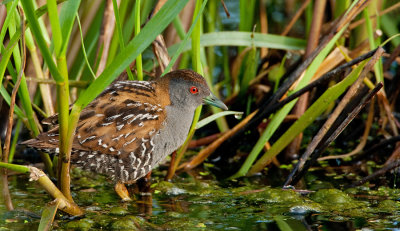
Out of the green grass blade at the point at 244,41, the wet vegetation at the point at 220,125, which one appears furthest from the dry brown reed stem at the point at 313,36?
the green grass blade at the point at 244,41

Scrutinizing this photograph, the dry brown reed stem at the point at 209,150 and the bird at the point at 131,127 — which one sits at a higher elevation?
the bird at the point at 131,127

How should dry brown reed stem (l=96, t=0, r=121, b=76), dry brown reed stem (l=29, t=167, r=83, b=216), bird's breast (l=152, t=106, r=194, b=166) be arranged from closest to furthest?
dry brown reed stem (l=29, t=167, r=83, b=216) → bird's breast (l=152, t=106, r=194, b=166) → dry brown reed stem (l=96, t=0, r=121, b=76)

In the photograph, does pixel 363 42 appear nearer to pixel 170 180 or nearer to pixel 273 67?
pixel 273 67

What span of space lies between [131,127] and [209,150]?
0.98 metres

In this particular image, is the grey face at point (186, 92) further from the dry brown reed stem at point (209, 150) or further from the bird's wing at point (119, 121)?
the dry brown reed stem at point (209, 150)

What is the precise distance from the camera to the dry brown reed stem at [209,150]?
4.26 m

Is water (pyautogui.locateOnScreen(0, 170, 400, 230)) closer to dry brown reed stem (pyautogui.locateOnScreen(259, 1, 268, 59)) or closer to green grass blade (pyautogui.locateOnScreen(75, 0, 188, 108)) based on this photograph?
green grass blade (pyautogui.locateOnScreen(75, 0, 188, 108))

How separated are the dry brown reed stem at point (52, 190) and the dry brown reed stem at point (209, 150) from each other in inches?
55.2

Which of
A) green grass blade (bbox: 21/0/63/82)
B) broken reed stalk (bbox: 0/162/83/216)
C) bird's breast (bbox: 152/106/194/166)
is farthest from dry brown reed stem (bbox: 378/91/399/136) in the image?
green grass blade (bbox: 21/0/63/82)

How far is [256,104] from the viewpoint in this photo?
4824mm

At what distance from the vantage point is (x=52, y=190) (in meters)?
2.70

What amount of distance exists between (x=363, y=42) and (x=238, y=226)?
2235 mm

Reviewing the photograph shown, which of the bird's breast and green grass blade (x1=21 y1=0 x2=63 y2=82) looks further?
the bird's breast

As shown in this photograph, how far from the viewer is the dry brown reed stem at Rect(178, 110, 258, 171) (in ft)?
14.0
